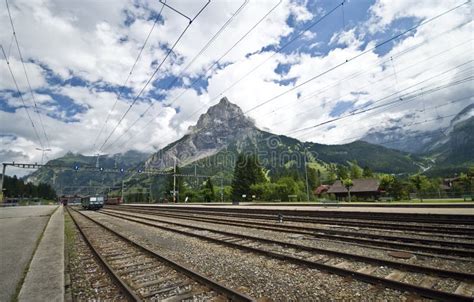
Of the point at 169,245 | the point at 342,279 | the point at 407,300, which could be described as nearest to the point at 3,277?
the point at 169,245

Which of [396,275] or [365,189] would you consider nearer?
[396,275]

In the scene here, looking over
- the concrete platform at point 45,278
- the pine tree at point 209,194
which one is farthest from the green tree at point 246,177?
the concrete platform at point 45,278

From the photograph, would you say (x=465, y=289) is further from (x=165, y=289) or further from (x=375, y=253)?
(x=165, y=289)

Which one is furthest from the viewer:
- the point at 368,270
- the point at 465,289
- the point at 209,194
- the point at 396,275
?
the point at 209,194

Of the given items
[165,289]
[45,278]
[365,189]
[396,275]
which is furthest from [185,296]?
[365,189]

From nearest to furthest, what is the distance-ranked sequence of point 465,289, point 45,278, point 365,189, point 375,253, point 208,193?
point 465,289
point 45,278
point 375,253
point 365,189
point 208,193

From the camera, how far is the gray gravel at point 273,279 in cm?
555

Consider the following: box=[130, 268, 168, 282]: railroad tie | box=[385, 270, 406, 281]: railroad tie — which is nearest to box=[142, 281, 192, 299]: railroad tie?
box=[130, 268, 168, 282]: railroad tie

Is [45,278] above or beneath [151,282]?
above

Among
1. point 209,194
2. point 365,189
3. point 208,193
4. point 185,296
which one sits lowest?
point 185,296

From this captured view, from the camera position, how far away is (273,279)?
6.62 meters

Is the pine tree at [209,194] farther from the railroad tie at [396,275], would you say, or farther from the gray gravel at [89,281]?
the railroad tie at [396,275]

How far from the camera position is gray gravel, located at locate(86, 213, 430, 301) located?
5555 mm

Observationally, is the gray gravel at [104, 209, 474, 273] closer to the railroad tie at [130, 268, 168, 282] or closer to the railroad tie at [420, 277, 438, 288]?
the railroad tie at [420, 277, 438, 288]
